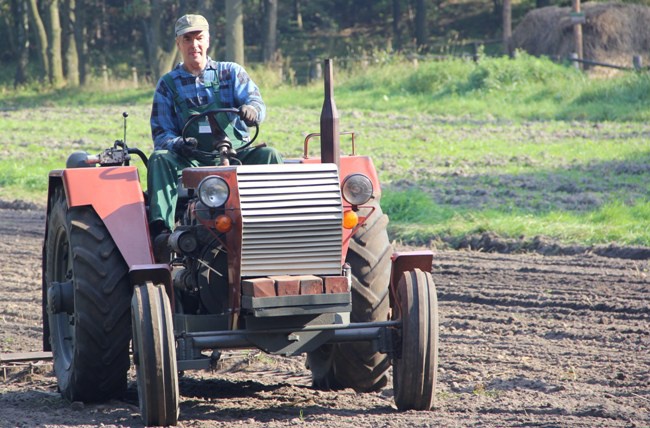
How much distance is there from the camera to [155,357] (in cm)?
527

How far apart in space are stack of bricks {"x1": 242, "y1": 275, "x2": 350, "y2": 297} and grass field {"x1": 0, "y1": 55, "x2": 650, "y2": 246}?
20.7ft

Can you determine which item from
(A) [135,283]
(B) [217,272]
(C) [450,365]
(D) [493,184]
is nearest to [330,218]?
(B) [217,272]

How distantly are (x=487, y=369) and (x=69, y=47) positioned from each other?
112 feet

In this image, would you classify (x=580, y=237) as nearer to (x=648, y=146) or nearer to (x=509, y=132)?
(x=648, y=146)

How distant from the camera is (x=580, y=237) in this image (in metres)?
11.4

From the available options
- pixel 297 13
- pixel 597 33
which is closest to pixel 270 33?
pixel 597 33

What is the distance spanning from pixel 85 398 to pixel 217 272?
113cm

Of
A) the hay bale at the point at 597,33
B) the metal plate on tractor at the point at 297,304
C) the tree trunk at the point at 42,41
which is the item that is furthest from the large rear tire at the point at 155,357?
the tree trunk at the point at 42,41

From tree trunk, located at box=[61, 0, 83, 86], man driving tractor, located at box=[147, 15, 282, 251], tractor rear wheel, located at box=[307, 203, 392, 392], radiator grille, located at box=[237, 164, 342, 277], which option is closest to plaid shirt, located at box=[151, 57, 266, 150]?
man driving tractor, located at box=[147, 15, 282, 251]

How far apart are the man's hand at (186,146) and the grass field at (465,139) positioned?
19.5 feet

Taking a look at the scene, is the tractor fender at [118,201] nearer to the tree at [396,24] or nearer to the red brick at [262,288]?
the red brick at [262,288]

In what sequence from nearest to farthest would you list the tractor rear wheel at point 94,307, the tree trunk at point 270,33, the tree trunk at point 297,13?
the tractor rear wheel at point 94,307 → the tree trunk at point 270,33 → the tree trunk at point 297,13

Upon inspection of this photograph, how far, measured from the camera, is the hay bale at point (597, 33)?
110 feet

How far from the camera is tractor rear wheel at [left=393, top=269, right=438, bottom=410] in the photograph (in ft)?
18.0
